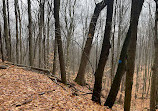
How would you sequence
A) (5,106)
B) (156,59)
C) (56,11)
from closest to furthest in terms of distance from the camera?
1. (5,106)
2. (156,59)
3. (56,11)

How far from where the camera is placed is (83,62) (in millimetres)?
8398

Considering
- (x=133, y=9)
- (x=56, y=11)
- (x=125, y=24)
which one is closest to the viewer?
(x=133, y=9)

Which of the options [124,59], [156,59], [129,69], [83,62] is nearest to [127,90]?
[129,69]

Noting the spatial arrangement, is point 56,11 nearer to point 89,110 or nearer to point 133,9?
point 133,9

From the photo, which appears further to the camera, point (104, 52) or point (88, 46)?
point (88, 46)

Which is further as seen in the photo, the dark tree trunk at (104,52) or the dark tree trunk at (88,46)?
the dark tree trunk at (88,46)

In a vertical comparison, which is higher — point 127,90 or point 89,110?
point 127,90

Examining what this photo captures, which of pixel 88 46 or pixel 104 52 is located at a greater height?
pixel 88 46

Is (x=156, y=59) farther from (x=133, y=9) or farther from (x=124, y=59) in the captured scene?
(x=133, y=9)

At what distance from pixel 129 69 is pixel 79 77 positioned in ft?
18.3

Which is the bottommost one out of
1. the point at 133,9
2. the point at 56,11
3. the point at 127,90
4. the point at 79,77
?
the point at 79,77

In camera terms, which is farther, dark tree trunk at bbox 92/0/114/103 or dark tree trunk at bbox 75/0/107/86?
dark tree trunk at bbox 75/0/107/86

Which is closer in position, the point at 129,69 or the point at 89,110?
the point at 129,69

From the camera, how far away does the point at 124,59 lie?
15.5 feet
